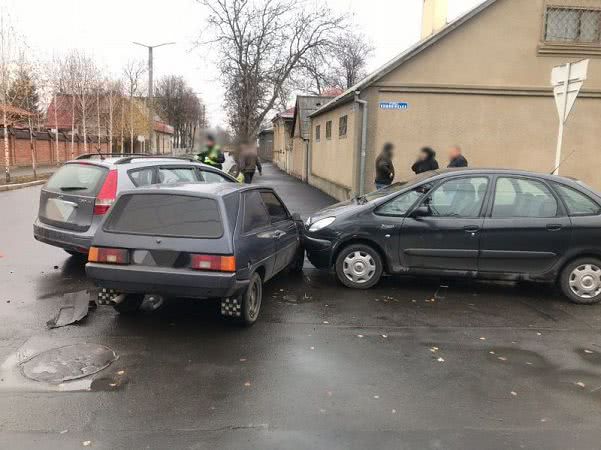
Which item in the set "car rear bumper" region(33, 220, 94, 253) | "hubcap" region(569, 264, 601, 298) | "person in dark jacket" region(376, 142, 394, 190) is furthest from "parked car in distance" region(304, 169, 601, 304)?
"person in dark jacket" region(376, 142, 394, 190)

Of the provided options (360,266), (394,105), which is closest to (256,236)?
(360,266)

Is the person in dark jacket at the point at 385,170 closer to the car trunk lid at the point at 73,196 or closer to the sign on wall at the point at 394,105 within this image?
the sign on wall at the point at 394,105

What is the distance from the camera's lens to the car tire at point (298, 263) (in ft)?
23.5

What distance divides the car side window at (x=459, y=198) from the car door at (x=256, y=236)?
2065 millimetres

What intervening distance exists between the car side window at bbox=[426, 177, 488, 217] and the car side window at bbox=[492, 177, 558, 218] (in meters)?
0.20

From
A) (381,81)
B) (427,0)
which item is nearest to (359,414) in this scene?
(381,81)

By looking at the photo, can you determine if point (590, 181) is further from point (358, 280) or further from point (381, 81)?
point (358, 280)

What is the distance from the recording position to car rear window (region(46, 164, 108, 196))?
679cm

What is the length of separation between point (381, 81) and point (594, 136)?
5.67 metres

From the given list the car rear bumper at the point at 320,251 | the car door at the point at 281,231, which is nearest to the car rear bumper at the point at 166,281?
the car door at the point at 281,231

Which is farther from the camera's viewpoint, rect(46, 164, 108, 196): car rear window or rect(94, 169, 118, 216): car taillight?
rect(46, 164, 108, 196): car rear window

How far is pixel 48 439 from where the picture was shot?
320 cm

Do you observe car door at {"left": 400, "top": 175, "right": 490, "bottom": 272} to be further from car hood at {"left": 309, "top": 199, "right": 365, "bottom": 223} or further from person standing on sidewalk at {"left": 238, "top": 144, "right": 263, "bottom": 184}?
person standing on sidewalk at {"left": 238, "top": 144, "right": 263, "bottom": 184}

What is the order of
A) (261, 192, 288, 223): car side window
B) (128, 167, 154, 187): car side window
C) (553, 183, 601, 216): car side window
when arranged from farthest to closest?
(128, 167, 154, 187): car side window
(553, 183, 601, 216): car side window
(261, 192, 288, 223): car side window
